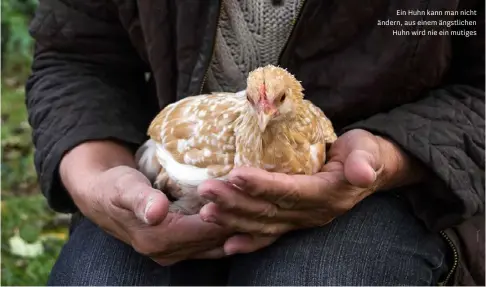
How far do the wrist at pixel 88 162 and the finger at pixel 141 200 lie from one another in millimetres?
146

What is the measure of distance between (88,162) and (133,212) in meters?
0.24

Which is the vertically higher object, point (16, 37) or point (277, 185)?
point (277, 185)

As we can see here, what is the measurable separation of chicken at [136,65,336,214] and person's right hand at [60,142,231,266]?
4 cm

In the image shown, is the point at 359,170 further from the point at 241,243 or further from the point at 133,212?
the point at 133,212

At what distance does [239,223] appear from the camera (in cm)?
121

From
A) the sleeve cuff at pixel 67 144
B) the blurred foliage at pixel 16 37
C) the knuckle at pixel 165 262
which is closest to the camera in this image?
the knuckle at pixel 165 262

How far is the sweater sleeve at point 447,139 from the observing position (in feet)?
4.38

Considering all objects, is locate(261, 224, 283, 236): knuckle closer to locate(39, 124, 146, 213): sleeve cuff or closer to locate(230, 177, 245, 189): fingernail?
locate(230, 177, 245, 189): fingernail

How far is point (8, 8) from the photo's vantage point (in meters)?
3.35

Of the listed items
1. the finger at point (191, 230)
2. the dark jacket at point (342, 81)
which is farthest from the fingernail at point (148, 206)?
the dark jacket at point (342, 81)

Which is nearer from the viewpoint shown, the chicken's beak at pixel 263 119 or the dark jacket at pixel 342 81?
the chicken's beak at pixel 263 119

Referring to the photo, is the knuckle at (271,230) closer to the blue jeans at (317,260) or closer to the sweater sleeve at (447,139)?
the blue jeans at (317,260)

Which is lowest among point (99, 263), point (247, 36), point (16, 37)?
point (16, 37)

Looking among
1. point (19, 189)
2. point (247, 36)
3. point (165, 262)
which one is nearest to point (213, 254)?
point (165, 262)
